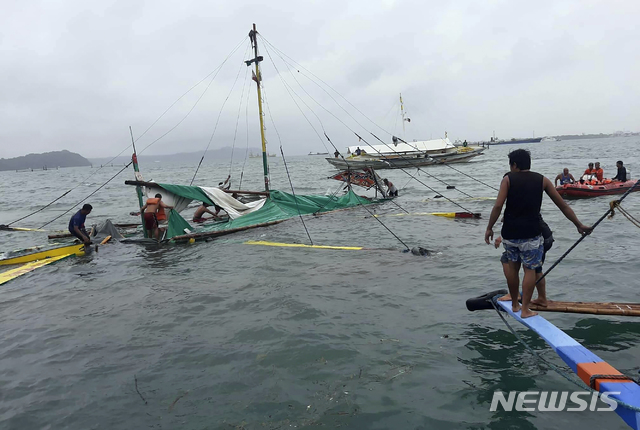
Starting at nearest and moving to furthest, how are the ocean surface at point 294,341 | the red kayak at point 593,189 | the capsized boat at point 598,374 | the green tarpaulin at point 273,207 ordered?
1. the capsized boat at point 598,374
2. the ocean surface at point 294,341
3. the green tarpaulin at point 273,207
4. the red kayak at point 593,189

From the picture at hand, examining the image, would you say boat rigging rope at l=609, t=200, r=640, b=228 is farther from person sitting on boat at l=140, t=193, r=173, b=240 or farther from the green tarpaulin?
person sitting on boat at l=140, t=193, r=173, b=240

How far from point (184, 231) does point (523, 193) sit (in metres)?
12.3

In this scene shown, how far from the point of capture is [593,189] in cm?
1877

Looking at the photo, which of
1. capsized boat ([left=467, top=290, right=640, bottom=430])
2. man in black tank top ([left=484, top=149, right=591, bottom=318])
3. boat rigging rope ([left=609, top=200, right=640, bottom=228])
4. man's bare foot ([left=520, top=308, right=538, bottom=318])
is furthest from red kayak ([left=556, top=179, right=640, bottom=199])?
capsized boat ([left=467, top=290, right=640, bottom=430])

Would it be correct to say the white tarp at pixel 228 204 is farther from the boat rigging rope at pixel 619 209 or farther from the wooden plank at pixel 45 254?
the boat rigging rope at pixel 619 209

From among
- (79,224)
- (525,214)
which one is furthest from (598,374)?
(79,224)

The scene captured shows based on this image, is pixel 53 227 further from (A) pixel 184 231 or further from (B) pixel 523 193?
(B) pixel 523 193

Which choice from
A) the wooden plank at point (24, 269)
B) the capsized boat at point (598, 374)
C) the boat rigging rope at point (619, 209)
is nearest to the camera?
the capsized boat at point (598, 374)

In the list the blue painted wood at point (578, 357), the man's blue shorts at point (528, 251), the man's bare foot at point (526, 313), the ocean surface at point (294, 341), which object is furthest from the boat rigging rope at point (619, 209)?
the blue painted wood at point (578, 357)

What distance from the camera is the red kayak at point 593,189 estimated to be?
18.8m

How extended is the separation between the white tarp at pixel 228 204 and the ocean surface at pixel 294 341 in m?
4.83

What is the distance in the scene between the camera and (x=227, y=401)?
15.5ft

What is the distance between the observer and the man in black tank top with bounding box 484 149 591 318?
4.70 meters

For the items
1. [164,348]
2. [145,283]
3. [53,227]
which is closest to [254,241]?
[145,283]
